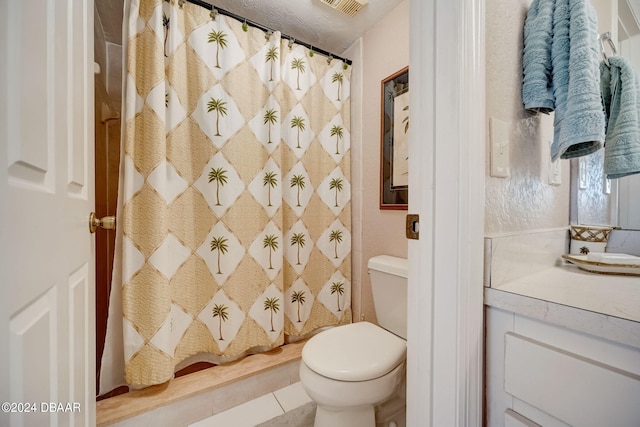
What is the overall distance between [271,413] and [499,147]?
4.66 ft

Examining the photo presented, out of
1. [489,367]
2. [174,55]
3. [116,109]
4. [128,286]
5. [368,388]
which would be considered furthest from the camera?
[116,109]

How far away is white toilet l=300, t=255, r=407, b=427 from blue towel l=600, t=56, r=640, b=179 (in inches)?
32.4

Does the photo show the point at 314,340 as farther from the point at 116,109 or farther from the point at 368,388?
the point at 116,109

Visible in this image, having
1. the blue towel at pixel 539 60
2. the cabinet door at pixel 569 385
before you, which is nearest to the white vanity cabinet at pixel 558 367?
the cabinet door at pixel 569 385

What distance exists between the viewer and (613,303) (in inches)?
18.2

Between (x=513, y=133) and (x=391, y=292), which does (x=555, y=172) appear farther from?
(x=391, y=292)

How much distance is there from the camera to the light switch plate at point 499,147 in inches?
23.1

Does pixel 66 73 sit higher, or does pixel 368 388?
pixel 66 73

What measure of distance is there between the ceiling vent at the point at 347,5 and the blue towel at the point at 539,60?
994 millimetres

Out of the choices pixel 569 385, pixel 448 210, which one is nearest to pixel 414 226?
pixel 448 210

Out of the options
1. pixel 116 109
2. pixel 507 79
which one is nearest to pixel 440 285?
pixel 507 79

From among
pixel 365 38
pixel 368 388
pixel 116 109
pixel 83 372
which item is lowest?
pixel 368 388

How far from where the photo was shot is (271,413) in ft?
3.87

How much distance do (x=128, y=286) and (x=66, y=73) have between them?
2.96 feet
